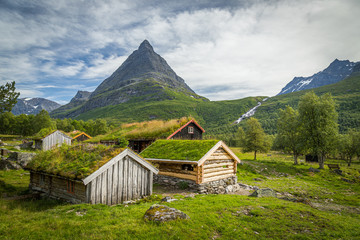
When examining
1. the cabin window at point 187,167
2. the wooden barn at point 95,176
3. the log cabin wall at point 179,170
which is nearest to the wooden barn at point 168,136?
the log cabin wall at point 179,170

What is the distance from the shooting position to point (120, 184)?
11742 mm

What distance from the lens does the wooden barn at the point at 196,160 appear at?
54.1ft

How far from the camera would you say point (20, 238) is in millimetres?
6562

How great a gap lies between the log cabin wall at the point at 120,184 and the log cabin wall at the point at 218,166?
565 centimetres

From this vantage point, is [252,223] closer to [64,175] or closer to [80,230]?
[80,230]

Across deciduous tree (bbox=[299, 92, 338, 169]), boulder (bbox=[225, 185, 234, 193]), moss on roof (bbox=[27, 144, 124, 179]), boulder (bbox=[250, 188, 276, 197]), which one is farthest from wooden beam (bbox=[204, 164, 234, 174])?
deciduous tree (bbox=[299, 92, 338, 169])

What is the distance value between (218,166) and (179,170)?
3850mm

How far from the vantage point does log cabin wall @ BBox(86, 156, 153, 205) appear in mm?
10617

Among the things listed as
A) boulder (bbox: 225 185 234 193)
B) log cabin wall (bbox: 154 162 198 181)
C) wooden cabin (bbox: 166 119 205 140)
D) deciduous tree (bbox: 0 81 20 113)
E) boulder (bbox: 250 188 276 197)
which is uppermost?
deciduous tree (bbox: 0 81 20 113)

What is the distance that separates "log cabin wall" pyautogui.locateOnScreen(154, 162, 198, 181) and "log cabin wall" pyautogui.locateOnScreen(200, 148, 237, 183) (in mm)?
829

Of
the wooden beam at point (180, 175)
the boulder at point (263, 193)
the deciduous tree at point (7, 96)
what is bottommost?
the boulder at point (263, 193)

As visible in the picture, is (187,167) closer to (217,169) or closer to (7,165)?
(217,169)

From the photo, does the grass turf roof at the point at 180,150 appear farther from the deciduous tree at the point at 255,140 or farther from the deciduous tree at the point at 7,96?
the deciduous tree at the point at 255,140

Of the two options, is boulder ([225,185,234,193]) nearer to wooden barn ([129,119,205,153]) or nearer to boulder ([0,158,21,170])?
wooden barn ([129,119,205,153])
